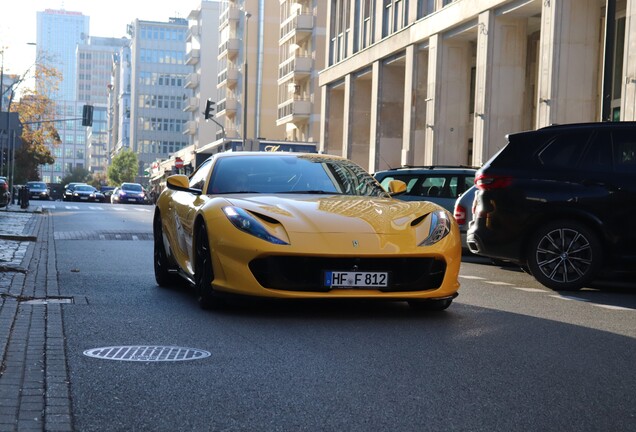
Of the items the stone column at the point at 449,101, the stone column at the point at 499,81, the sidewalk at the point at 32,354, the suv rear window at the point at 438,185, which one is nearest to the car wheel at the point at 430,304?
the sidewalk at the point at 32,354

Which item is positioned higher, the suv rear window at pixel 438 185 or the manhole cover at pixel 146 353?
the suv rear window at pixel 438 185

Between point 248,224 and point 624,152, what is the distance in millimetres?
5061

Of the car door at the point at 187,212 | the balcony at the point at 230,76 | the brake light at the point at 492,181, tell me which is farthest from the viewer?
the balcony at the point at 230,76

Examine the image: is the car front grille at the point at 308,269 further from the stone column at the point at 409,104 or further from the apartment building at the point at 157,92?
the apartment building at the point at 157,92

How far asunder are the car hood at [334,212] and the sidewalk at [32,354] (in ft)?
5.91

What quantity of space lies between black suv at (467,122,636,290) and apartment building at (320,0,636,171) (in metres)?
6.87

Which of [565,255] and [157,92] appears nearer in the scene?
[565,255]

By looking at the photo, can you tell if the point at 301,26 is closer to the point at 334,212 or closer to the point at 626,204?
the point at 626,204

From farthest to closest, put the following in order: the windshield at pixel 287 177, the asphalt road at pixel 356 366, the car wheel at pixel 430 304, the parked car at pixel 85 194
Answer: the parked car at pixel 85 194
the windshield at pixel 287 177
the car wheel at pixel 430 304
the asphalt road at pixel 356 366

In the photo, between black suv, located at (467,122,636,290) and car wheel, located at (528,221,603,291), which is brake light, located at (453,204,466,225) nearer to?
black suv, located at (467,122,636,290)

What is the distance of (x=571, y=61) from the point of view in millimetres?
29984

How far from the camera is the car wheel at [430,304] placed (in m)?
8.95

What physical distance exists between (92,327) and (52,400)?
108 inches

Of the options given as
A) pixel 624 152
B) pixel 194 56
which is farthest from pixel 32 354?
pixel 194 56
